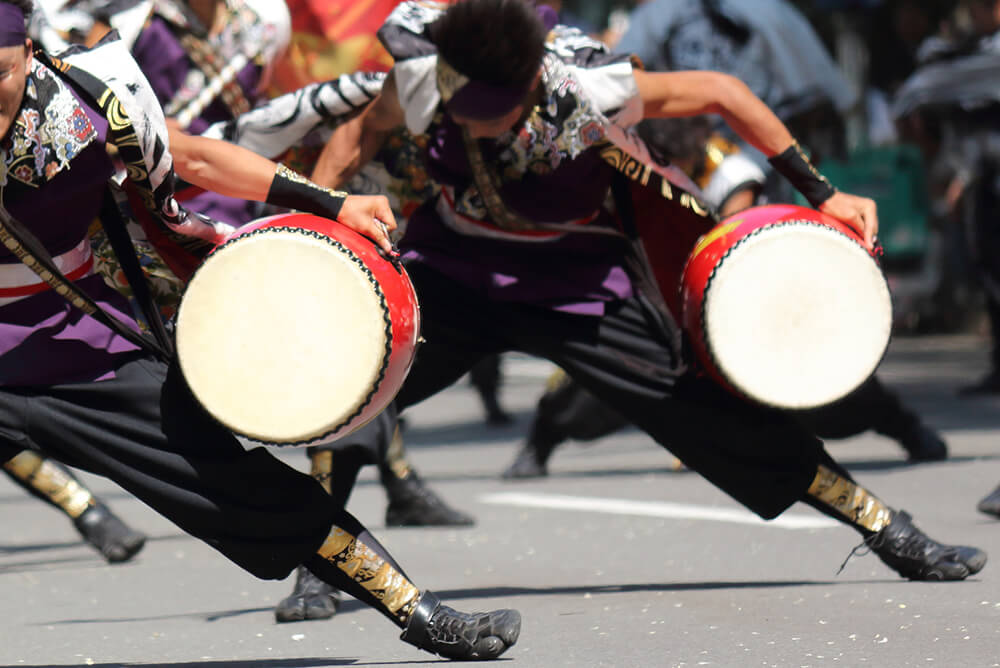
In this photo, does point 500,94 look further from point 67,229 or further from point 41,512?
point 41,512

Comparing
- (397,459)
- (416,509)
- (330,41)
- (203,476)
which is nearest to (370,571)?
(203,476)

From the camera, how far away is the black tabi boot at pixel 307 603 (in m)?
5.41

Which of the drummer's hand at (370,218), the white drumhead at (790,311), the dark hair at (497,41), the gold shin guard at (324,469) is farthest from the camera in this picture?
the gold shin guard at (324,469)

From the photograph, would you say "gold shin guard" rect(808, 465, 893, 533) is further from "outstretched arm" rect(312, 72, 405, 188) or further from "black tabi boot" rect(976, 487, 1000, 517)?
"outstretched arm" rect(312, 72, 405, 188)

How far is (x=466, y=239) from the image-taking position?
5.46 metres

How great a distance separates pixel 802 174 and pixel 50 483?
8.94ft

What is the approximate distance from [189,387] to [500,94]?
115 centimetres

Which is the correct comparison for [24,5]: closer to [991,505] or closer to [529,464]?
[991,505]

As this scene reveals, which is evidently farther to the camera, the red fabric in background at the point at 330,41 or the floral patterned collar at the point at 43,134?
the red fabric in background at the point at 330,41

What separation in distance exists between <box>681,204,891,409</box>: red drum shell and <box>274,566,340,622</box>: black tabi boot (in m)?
1.17

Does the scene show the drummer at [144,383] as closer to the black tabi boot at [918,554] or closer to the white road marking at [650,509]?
the black tabi boot at [918,554]

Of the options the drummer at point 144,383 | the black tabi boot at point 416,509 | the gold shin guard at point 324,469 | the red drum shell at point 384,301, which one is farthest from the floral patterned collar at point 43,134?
the black tabi boot at point 416,509

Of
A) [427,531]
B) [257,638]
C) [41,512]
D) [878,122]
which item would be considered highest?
[257,638]

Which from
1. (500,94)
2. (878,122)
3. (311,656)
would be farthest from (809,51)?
(878,122)
